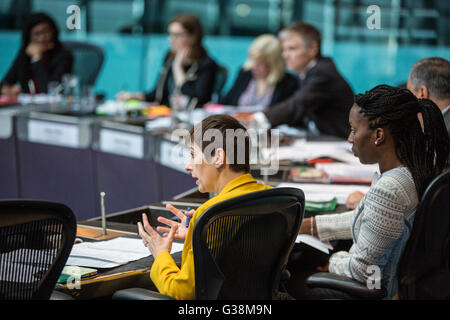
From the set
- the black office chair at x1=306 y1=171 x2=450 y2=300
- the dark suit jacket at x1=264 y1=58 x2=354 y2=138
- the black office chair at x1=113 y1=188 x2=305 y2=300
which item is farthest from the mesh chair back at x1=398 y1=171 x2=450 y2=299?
the dark suit jacket at x1=264 y1=58 x2=354 y2=138

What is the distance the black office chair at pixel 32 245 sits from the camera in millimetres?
1276

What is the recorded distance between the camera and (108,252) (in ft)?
6.05

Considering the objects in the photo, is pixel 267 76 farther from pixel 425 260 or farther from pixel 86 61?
pixel 425 260

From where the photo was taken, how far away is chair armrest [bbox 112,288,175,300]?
1.54m

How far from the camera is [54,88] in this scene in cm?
479

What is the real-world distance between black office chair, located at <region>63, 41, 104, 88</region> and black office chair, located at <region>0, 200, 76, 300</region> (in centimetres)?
407

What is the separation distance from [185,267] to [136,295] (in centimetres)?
15

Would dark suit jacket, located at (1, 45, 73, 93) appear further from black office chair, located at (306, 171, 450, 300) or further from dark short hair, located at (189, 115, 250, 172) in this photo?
black office chair, located at (306, 171, 450, 300)

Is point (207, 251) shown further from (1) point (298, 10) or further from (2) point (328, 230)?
(1) point (298, 10)

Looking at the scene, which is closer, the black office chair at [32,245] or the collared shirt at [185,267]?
the black office chair at [32,245]

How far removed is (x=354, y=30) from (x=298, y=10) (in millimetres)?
701

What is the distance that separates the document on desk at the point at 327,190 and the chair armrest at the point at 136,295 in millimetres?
972

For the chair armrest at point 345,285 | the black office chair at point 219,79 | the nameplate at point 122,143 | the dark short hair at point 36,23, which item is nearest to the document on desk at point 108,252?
the chair armrest at point 345,285

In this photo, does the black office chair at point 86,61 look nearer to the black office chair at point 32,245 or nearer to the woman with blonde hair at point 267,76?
the woman with blonde hair at point 267,76
